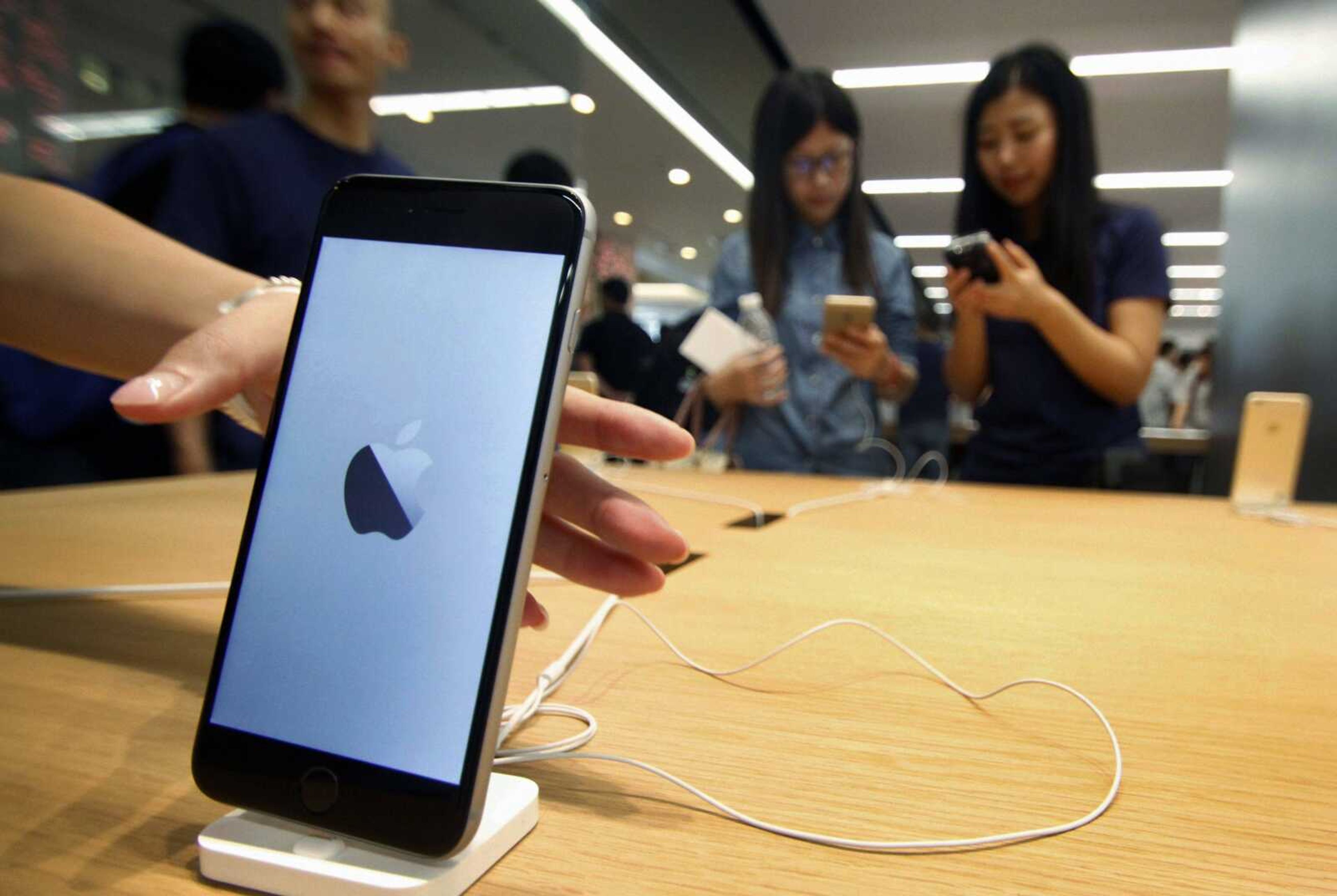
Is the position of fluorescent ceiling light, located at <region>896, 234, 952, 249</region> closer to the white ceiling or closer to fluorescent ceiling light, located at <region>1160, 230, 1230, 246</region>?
fluorescent ceiling light, located at <region>1160, 230, 1230, 246</region>

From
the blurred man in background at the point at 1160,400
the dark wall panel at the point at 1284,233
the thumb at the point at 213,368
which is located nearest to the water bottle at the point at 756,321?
the thumb at the point at 213,368

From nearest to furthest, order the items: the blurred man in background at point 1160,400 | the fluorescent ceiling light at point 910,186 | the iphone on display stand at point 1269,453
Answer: the iphone on display stand at point 1269,453, the blurred man in background at point 1160,400, the fluorescent ceiling light at point 910,186

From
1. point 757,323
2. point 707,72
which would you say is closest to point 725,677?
point 757,323

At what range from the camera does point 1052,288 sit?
136 cm

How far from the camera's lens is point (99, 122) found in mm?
1609

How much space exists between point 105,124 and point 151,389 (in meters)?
1.80

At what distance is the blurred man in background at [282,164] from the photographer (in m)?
1.26

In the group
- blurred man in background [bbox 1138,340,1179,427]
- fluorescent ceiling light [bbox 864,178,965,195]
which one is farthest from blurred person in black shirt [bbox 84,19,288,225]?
fluorescent ceiling light [bbox 864,178,965,195]

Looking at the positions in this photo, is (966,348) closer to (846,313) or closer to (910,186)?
(846,313)

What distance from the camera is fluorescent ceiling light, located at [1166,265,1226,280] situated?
8.97 metres

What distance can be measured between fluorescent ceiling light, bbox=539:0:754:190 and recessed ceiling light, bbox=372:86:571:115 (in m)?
0.25

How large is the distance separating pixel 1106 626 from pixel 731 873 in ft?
1.28

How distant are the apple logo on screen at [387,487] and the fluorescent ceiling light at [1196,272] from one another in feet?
34.6

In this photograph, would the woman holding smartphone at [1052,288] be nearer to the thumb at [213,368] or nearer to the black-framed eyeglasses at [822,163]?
the black-framed eyeglasses at [822,163]
